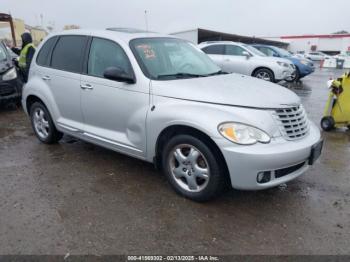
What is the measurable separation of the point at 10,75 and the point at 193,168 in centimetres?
630

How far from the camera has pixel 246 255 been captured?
261 cm

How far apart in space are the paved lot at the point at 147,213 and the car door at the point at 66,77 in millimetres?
614

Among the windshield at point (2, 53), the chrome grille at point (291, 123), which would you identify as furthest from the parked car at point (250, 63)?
the chrome grille at point (291, 123)

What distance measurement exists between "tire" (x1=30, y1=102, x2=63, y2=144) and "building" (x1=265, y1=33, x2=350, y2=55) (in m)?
66.7

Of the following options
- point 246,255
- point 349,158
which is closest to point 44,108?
point 246,255

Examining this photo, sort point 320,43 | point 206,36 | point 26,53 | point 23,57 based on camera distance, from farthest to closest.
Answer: point 320,43 < point 206,36 < point 23,57 < point 26,53

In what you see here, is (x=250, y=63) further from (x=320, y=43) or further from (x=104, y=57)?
(x=320, y=43)

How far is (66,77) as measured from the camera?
443 cm

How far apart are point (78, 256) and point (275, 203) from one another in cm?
208

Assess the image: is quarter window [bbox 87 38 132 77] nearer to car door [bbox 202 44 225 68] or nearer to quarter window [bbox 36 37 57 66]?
quarter window [bbox 36 37 57 66]

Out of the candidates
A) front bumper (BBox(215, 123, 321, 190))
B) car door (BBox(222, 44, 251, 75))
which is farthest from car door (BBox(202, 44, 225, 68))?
front bumper (BBox(215, 123, 321, 190))

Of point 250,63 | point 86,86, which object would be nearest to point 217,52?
point 250,63

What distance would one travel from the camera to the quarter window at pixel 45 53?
4.85 m

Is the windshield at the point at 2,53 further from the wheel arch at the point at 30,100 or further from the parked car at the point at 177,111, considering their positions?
the parked car at the point at 177,111
